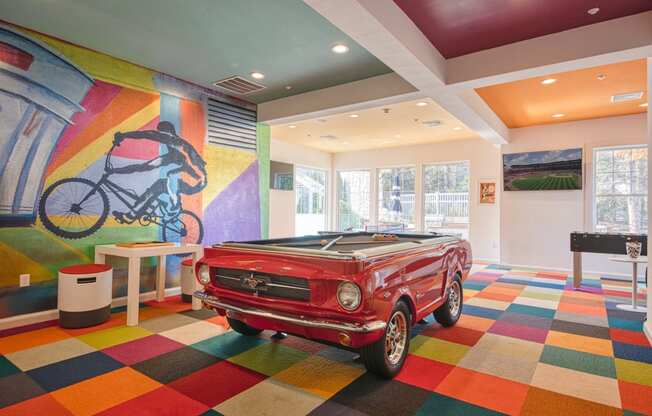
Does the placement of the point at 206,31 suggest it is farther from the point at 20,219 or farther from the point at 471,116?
the point at 471,116

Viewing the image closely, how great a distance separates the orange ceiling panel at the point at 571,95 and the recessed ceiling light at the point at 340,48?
2379mm

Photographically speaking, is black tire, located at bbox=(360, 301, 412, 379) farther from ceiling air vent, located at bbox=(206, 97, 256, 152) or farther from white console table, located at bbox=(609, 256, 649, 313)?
ceiling air vent, located at bbox=(206, 97, 256, 152)

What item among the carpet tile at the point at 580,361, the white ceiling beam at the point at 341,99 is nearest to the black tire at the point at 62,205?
the white ceiling beam at the point at 341,99

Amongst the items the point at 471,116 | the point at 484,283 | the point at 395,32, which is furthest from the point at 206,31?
the point at 484,283

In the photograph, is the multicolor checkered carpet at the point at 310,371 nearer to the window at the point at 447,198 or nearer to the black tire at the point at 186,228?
the black tire at the point at 186,228

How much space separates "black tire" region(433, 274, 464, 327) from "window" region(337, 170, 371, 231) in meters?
6.56

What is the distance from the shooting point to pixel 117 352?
2.77 metres

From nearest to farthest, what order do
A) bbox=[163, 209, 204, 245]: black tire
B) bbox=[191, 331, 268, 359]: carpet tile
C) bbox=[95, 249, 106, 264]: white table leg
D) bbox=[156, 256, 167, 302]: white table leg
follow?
bbox=[191, 331, 268, 359]: carpet tile < bbox=[95, 249, 106, 264]: white table leg < bbox=[156, 256, 167, 302]: white table leg < bbox=[163, 209, 204, 245]: black tire

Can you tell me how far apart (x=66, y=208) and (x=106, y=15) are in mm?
1998

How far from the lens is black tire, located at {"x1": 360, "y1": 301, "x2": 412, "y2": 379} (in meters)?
2.22

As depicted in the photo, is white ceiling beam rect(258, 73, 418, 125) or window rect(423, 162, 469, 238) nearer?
white ceiling beam rect(258, 73, 418, 125)

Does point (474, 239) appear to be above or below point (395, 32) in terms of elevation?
below

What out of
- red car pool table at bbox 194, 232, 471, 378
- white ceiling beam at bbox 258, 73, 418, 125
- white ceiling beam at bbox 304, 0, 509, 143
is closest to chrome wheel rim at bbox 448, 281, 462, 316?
red car pool table at bbox 194, 232, 471, 378

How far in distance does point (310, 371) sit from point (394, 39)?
2680mm
